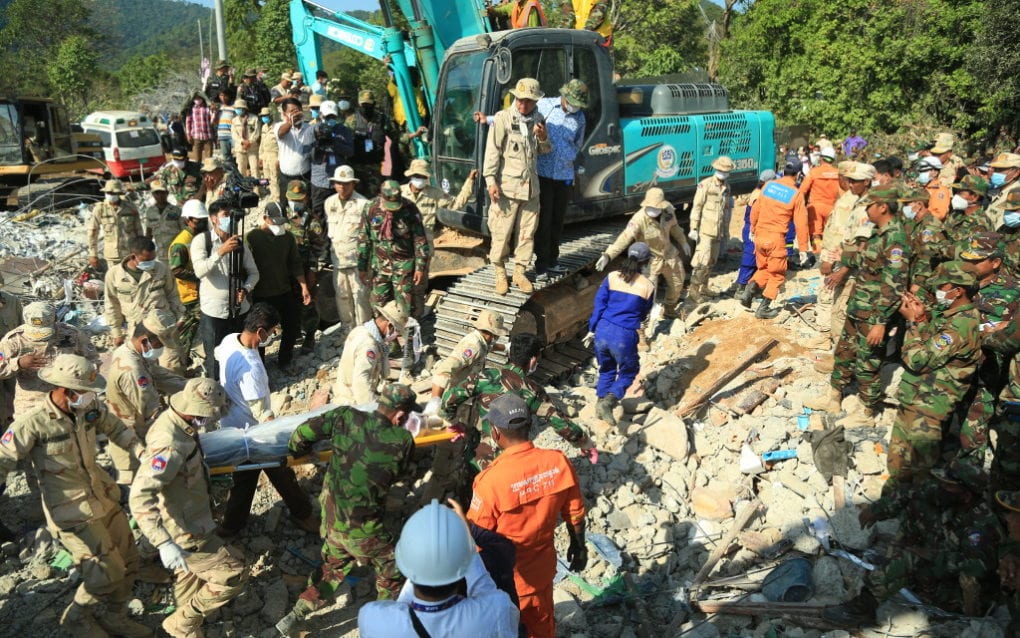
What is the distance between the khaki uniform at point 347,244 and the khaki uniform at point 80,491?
318cm

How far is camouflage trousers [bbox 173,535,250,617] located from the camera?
172 inches

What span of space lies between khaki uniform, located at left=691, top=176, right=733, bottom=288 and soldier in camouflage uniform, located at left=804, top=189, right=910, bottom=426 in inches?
86.9

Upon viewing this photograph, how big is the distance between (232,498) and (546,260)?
3.64 meters

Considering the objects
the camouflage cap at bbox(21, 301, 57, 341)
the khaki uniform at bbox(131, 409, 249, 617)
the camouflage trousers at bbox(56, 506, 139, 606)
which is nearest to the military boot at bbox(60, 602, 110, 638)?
the camouflage trousers at bbox(56, 506, 139, 606)

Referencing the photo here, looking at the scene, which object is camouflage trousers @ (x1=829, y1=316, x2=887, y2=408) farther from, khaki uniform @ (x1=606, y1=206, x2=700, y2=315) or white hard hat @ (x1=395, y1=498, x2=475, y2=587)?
white hard hat @ (x1=395, y1=498, x2=475, y2=587)

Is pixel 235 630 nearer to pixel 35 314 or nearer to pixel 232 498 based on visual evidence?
pixel 232 498

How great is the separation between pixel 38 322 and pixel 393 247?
2958mm

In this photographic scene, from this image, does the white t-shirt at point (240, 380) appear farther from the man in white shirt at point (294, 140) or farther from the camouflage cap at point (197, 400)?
the man in white shirt at point (294, 140)

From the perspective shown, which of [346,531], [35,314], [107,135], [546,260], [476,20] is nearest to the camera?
[346,531]

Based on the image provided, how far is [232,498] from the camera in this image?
532 centimetres

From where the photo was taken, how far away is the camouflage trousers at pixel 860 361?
233 inches

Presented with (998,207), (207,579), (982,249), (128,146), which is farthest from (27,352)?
(128,146)

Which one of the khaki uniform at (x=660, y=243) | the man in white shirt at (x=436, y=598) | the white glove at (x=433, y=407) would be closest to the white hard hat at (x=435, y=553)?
the man in white shirt at (x=436, y=598)

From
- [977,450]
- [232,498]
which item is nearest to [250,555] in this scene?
[232,498]
